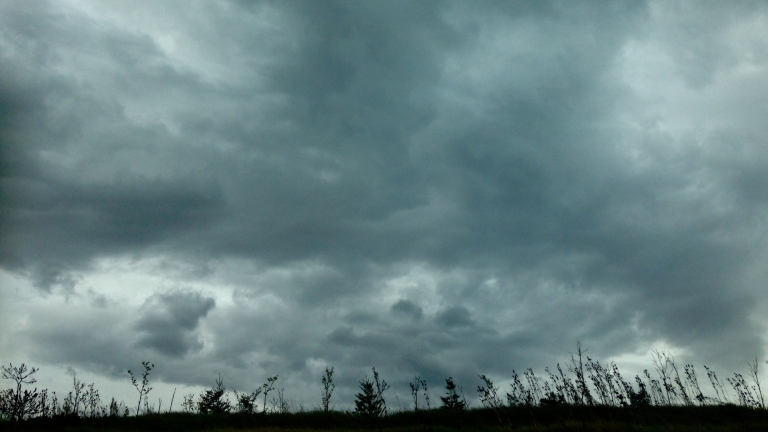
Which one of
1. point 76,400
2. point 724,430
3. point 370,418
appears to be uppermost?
point 76,400

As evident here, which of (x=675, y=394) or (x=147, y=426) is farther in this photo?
(x=675, y=394)

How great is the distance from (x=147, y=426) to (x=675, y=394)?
32630mm

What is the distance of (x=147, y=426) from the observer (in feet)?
89.4

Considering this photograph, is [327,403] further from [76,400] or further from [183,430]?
[76,400]

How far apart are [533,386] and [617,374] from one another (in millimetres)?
4853

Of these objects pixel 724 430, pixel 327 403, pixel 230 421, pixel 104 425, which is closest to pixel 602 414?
pixel 724 430

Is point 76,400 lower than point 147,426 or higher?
higher

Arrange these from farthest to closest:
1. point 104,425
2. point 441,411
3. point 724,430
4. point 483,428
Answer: point 441,411 < point 104,425 < point 483,428 < point 724,430

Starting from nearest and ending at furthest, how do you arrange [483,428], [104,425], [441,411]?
[483,428] < [104,425] < [441,411]

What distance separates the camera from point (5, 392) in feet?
84.4

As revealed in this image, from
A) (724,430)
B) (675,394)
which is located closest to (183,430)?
(724,430)

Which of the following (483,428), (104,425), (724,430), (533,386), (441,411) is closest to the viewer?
(724,430)

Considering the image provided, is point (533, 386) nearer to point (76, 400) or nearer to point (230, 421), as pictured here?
point (230, 421)

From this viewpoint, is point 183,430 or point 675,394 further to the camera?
point 675,394
